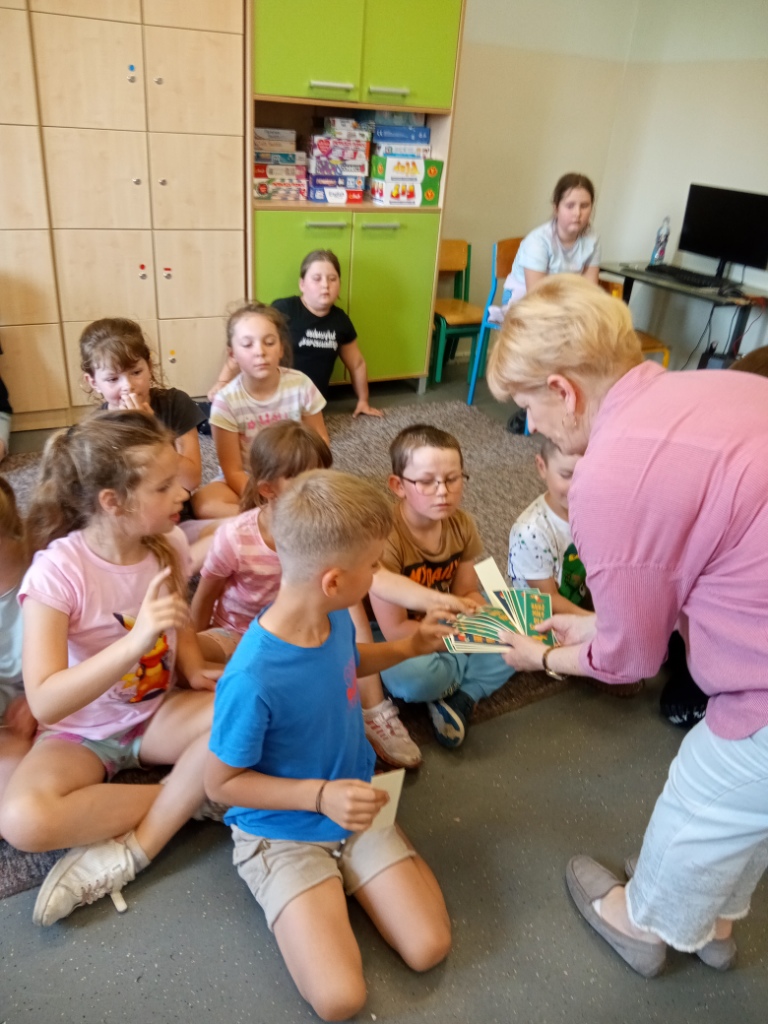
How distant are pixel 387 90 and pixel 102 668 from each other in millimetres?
3510

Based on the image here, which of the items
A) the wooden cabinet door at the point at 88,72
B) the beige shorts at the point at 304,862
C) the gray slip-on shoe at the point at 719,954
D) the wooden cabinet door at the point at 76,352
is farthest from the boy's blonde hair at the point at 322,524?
the wooden cabinet door at the point at 88,72

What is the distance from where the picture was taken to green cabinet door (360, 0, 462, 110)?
12.1 ft

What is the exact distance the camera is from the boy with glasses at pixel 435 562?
1.92m

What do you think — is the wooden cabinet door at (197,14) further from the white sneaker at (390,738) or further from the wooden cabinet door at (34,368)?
the white sneaker at (390,738)

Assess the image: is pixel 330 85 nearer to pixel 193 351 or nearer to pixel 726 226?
pixel 193 351

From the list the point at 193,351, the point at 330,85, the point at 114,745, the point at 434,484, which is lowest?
the point at 114,745

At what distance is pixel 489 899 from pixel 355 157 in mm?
3684

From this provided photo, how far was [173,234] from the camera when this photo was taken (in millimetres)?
3629

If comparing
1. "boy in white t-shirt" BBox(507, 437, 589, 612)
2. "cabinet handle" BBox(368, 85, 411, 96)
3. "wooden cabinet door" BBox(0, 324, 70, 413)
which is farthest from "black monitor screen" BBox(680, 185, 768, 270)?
"wooden cabinet door" BBox(0, 324, 70, 413)

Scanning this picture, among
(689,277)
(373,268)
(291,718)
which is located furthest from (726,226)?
(291,718)

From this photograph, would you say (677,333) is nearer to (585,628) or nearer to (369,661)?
(585,628)

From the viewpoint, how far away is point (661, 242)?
4.98 meters

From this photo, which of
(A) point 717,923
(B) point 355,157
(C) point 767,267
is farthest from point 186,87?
(A) point 717,923

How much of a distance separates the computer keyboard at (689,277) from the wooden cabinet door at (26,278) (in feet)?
11.7
